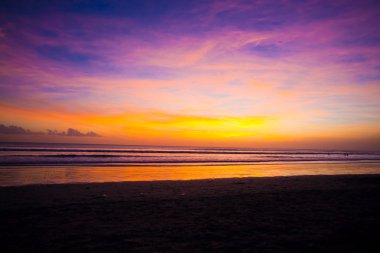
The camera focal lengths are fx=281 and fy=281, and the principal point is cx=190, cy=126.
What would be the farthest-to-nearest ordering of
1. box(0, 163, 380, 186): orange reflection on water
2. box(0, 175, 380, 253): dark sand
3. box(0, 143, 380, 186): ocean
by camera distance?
box(0, 143, 380, 186): ocean
box(0, 163, 380, 186): orange reflection on water
box(0, 175, 380, 253): dark sand

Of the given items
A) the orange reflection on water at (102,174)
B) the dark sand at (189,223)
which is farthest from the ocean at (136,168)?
the dark sand at (189,223)

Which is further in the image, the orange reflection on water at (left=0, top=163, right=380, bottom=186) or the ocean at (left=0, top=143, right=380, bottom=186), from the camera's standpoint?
the ocean at (left=0, top=143, right=380, bottom=186)

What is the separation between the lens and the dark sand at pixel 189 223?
5.83 metres

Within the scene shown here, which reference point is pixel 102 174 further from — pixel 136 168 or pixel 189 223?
pixel 189 223

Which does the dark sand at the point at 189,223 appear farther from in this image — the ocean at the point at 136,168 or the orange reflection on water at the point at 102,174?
the ocean at the point at 136,168

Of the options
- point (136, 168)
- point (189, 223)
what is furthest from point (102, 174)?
point (189, 223)

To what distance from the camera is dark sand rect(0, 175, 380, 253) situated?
583cm

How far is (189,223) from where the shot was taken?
7.46 m

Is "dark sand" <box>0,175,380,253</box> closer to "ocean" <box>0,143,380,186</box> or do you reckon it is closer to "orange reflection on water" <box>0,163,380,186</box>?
"orange reflection on water" <box>0,163,380,186</box>

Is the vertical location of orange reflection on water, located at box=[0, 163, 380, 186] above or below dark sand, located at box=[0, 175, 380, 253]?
below

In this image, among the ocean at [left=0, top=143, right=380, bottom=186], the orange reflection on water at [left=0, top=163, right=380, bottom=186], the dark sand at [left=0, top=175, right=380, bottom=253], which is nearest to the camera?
the dark sand at [left=0, top=175, right=380, bottom=253]

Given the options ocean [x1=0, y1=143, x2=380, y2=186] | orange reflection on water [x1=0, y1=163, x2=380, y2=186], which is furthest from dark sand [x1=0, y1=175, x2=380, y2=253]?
ocean [x1=0, y1=143, x2=380, y2=186]

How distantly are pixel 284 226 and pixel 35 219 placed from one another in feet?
21.9

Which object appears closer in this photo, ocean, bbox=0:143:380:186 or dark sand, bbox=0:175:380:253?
dark sand, bbox=0:175:380:253
